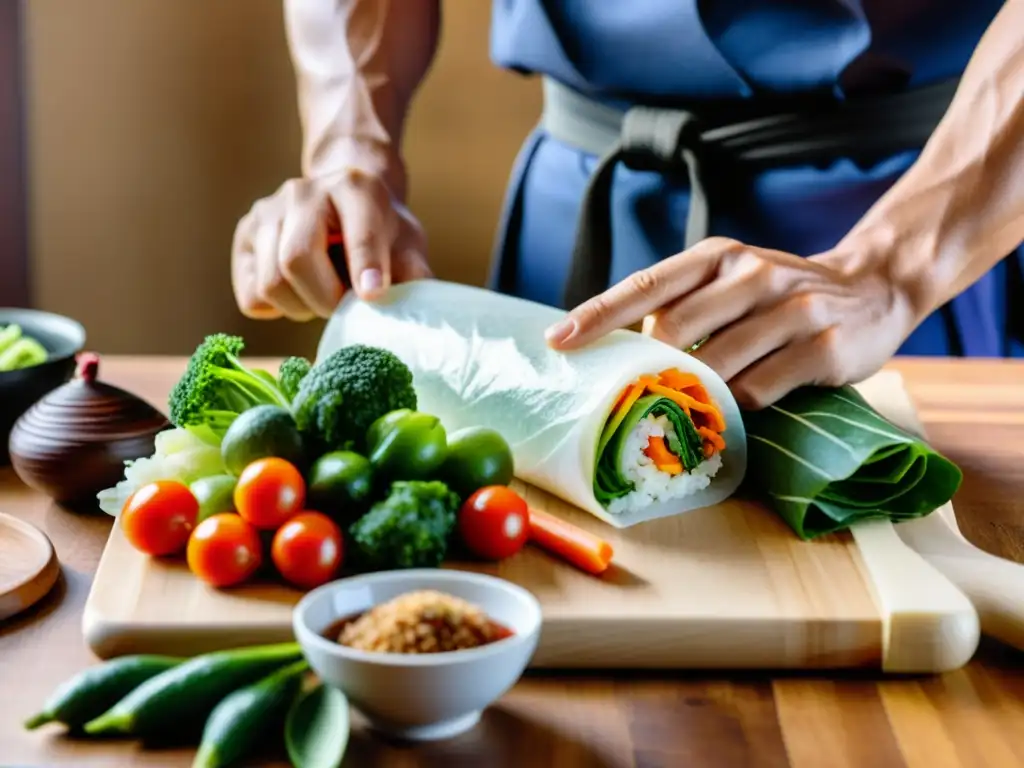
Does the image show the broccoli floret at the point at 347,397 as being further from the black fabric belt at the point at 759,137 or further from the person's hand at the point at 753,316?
the black fabric belt at the point at 759,137

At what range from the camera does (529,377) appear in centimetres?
162

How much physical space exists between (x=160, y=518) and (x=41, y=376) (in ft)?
1.52

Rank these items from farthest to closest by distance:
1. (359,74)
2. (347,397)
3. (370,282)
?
(359,74) < (370,282) < (347,397)

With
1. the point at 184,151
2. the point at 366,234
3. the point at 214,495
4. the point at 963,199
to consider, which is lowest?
the point at 184,151

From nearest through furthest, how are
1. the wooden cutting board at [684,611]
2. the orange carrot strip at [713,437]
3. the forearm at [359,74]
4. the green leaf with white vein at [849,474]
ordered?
the wooden cutting board at [684,611] → the green leaf with white vein at [849,474] → the orange carrot strip at [713,437] → the forearm at [359,74]

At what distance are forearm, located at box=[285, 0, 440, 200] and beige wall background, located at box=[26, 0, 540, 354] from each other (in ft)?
3.14

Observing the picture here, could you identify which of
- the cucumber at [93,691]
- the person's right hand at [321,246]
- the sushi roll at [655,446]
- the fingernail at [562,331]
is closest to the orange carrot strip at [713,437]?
the sushi roll at [655,446]

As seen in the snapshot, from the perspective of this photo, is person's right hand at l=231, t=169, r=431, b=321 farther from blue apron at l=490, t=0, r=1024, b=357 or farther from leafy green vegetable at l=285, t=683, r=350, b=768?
leafy green vegetable at l=285, t=683, r=350, b=768

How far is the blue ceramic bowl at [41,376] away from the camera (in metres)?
1.64

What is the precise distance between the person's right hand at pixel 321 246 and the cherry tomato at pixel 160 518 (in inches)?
24.9

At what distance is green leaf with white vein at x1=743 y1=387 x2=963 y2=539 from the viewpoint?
1436mm

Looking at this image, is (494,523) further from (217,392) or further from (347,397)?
(217,392)

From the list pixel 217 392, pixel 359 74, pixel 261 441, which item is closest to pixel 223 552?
pixel 261 441

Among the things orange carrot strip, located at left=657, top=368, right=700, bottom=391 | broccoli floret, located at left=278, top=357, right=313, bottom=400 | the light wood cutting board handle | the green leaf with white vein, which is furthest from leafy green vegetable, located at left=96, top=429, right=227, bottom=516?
the light wood cutting board handle
